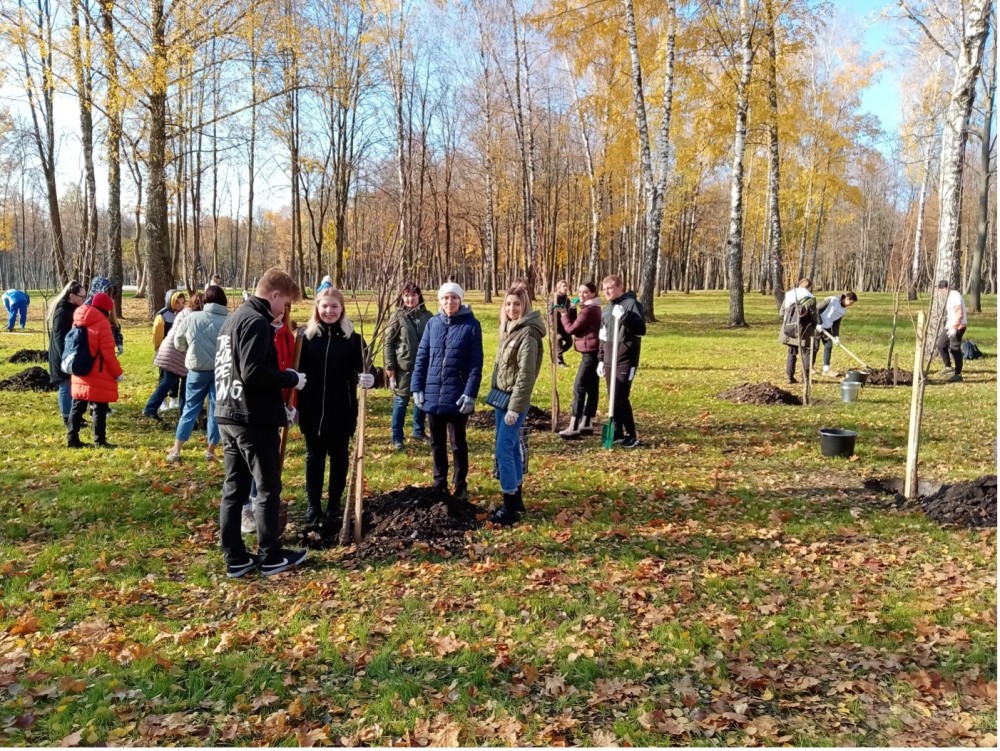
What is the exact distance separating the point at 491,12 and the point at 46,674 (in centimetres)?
Result: 2656

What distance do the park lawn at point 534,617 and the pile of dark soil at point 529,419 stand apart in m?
1.61

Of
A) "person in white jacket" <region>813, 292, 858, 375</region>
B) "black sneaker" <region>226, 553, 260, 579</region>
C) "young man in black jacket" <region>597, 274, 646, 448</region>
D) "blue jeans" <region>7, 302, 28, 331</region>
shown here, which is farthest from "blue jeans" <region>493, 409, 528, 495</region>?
"blue jeans" <region>7, 302, 28, 331</region>

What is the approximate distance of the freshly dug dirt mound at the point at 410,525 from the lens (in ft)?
16.5

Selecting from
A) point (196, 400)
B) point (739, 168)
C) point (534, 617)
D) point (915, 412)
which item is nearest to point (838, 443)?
point (915, 412)

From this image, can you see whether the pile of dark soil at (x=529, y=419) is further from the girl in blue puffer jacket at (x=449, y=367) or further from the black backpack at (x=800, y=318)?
the black backpack at (x=800, y=318)

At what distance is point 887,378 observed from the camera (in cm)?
1208

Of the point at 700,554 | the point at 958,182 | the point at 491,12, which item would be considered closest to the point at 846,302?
the point at 958,182

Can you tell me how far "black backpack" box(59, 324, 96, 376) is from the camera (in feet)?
23.2

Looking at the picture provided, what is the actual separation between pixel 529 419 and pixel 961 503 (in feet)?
16.6

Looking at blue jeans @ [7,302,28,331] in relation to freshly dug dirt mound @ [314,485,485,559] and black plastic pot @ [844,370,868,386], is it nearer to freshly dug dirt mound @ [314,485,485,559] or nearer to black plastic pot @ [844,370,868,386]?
freshly dug dirt mound @ [314,485,485,559]

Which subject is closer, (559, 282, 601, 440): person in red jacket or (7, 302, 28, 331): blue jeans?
(559, 282, 601, 440): person in red jacket

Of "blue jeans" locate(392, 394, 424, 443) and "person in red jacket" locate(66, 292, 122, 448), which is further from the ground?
"person in red jacket" locate(66, 292, 122, 448)

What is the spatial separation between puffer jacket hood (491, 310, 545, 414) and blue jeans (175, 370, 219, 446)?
314 cm

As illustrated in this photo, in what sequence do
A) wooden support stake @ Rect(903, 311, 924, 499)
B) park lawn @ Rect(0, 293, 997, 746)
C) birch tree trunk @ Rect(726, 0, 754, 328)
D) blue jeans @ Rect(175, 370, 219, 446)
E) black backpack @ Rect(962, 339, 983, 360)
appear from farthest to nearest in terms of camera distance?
birch tree trunk @ Rect(726, 0, 754, 328)
black backpack @ Rect(962, 339, 983, 360)
blue jeans @ Rect(175, 370, 219, 446)
wooden support stake @ Rect(903, 311, 924, 499)
park lawn @ Rect(0, 293, 997, 746)
